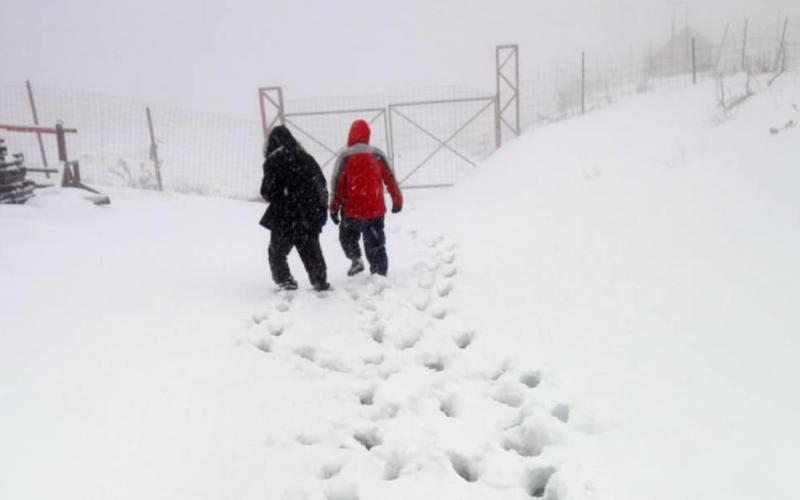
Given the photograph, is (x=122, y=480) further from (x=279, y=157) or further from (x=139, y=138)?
(x=139, y=138)

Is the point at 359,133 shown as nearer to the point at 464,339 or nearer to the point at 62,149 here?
the point at 464,339

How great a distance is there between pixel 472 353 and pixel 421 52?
73.7 m

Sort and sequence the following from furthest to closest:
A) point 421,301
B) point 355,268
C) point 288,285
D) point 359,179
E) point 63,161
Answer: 1. point 63,161
2. point 355,268
3. point 359,179
4. point 288,285
5. point 421,301

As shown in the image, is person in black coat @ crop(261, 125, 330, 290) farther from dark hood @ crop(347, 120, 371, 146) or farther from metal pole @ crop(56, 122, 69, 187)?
metal pole @ crop(56, 122, 69, 187)

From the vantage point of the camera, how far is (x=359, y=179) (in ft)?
17.7

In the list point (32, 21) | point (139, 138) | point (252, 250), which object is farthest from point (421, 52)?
point (252, 250)

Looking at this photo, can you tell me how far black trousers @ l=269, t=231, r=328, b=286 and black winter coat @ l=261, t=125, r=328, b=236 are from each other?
54 millimetres

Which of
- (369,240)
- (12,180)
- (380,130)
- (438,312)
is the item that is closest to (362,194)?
(369,240)

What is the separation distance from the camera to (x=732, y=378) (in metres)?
2.65

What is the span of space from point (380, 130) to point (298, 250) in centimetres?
2687

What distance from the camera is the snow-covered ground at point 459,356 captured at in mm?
2258

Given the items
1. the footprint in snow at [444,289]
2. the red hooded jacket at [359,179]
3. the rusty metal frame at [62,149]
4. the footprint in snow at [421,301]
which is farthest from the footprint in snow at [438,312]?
the rusty metal frame at [62,149]

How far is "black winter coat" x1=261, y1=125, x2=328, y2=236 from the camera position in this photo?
16.1 ft

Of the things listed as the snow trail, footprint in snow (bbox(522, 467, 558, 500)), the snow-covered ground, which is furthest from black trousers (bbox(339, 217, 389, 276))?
footprint in snow (bbox(522, 467, 558, 500))
